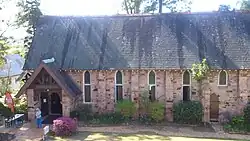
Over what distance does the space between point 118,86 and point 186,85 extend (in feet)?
18.9

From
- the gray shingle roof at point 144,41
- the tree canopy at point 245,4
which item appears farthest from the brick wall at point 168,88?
the tree canopy at point 245,4

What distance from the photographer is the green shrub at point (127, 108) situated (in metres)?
23.9

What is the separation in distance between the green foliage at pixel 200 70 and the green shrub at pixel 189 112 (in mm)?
2082

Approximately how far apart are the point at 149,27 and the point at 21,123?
14.1m

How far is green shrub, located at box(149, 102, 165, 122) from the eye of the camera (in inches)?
924

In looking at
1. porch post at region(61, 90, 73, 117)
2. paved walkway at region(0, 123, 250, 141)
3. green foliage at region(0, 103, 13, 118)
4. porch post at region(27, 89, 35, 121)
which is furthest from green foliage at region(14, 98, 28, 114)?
porch post at region(61, 90, 73, 117)

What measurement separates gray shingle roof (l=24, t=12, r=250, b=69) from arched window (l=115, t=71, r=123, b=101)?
0.95m

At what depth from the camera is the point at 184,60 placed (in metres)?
24.5

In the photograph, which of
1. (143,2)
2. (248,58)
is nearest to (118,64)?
(248,58)

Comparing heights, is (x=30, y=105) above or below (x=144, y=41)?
below

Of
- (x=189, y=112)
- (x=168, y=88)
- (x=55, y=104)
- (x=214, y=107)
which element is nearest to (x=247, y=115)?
(x=214, y=107)

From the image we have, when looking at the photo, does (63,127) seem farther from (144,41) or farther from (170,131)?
(144,41)

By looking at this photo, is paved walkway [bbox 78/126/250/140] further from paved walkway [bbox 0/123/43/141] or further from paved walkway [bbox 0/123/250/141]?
paved walkway [bbox 0/123/43/141]

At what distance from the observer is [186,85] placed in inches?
966
